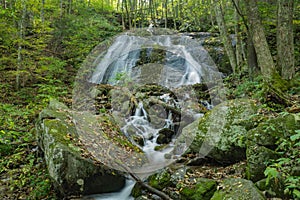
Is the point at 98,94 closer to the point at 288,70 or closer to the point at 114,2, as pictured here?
the point at 288,70

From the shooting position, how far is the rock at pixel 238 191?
113 inches

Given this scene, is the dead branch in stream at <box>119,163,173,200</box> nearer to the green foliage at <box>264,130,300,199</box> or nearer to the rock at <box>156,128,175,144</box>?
the green foliage at <box>264,130,300,199</box>

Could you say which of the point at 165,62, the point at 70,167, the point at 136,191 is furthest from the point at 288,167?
the point at 165,62

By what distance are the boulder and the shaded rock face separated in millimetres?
1878

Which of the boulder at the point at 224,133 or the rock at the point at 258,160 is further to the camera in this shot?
the boulder at the point at 224,133

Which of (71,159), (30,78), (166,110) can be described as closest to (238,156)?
(71,159)

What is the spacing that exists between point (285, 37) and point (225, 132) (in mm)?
3676

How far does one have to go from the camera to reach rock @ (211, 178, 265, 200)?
2875mm

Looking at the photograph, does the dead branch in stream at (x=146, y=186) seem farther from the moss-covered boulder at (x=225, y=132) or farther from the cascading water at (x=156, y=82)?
the moss-covered boulder at (x=225, y=132)

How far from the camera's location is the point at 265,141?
3.71 meters

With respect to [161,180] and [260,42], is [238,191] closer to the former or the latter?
[161,180]

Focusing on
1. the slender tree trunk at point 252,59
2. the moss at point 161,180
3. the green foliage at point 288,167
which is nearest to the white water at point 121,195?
Result: the moss at point 161,180

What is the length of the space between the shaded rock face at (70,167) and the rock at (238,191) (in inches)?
97.3

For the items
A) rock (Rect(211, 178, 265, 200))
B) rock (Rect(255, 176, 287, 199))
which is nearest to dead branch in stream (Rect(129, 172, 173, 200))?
rock (Rect(211, 178, 265, 200))
